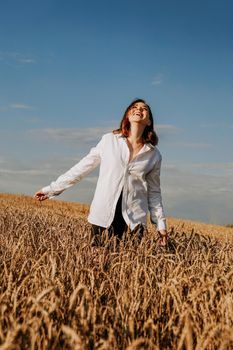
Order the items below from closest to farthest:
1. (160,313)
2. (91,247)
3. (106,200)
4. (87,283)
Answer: (160,313)
(87,283)
(91,247)
(106,200)

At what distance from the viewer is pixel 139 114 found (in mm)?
4801

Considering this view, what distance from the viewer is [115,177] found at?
4828mm

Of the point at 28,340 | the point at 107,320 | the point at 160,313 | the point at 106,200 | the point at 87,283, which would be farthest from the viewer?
the point at 106,200

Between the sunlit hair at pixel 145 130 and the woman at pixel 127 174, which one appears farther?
the sunlit hair at pixel 145 130

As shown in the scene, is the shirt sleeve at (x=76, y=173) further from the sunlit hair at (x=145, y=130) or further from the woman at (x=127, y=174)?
the sunlit hair at (x=145, y=130)

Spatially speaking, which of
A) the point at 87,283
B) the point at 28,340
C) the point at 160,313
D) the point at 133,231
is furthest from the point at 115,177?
the point at 28,340

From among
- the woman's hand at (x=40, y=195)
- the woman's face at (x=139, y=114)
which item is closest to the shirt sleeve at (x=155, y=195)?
the woman's face at (x=139, y=114)

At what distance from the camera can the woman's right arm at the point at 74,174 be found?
5.03 m

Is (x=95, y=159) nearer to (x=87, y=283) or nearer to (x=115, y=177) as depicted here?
(x=115, y=177)

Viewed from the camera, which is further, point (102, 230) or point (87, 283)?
point (102, 230)

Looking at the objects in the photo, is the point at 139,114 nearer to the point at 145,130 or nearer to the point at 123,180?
the point at 145,130

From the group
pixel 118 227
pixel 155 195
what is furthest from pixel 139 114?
pixel 118 227

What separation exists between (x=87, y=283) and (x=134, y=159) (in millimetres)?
1662

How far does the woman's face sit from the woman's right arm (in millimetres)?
398
